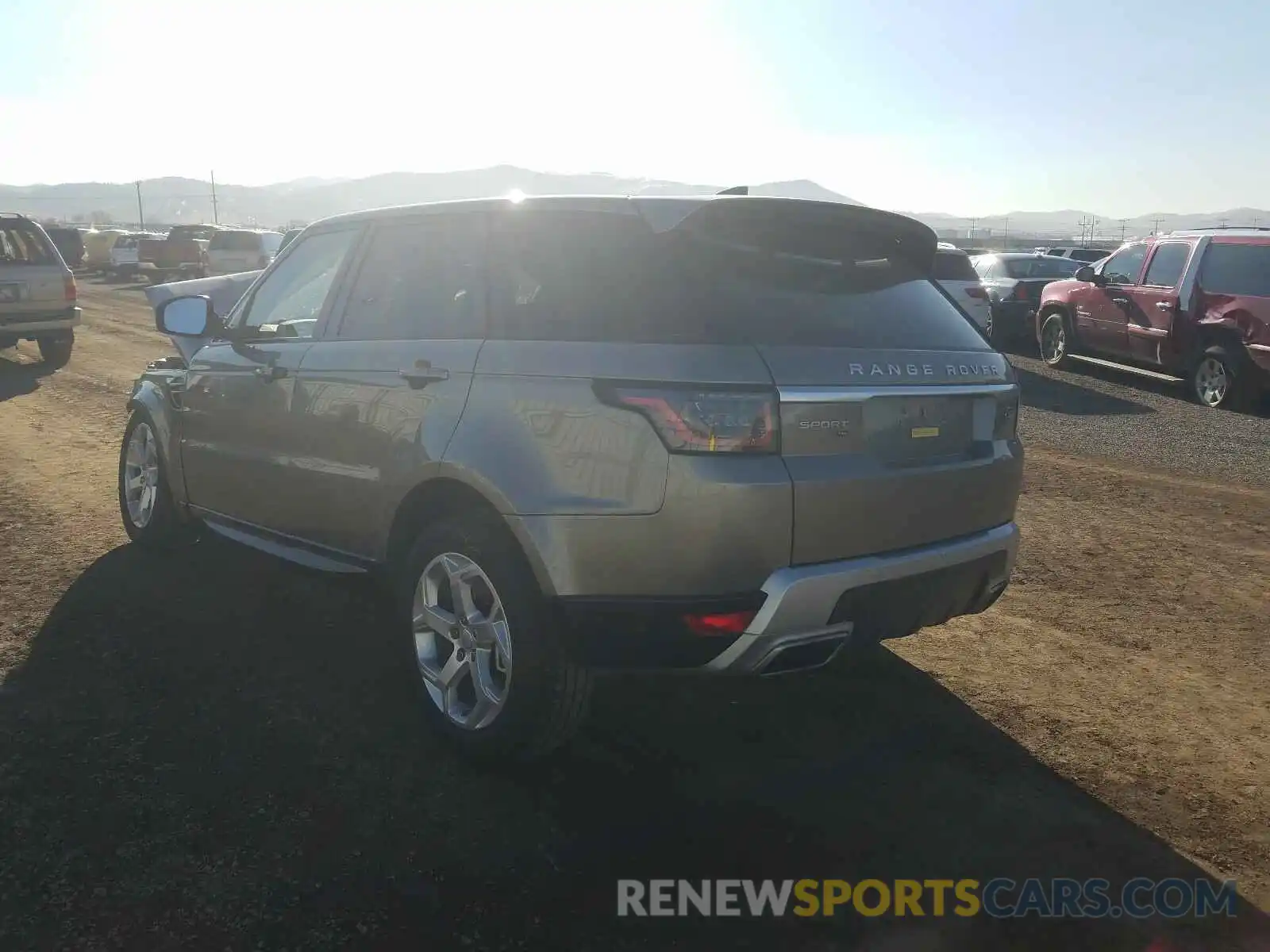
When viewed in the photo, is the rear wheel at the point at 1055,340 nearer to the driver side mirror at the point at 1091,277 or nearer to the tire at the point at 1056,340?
the tire at the point at 1056,340

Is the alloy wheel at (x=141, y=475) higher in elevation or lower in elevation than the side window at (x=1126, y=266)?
lower

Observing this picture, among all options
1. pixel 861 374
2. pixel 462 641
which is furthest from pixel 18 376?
pixel 861 374

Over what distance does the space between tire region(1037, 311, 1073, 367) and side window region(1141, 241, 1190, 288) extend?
6.28ft

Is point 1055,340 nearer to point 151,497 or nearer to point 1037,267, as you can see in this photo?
point 1037,267

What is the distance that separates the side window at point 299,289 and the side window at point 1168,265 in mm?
10555

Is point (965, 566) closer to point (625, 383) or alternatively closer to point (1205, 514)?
point (625, 383)

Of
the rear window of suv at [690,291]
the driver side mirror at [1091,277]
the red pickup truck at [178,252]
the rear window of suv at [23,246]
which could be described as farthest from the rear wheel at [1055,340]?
the red pickup truck at [178,252]

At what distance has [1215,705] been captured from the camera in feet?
13.0

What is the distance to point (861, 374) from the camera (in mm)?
3064

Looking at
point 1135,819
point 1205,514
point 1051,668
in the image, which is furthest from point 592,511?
point 1205,514

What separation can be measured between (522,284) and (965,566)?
1696 mm

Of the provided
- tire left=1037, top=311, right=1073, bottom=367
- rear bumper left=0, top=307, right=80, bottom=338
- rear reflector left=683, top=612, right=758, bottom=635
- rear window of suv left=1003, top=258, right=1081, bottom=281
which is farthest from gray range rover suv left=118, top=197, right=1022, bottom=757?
rear window of suv left=1003, top=258, right=1081, bottom=281

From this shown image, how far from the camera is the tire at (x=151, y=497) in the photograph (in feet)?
18.1

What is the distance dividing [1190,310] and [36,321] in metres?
13.7
